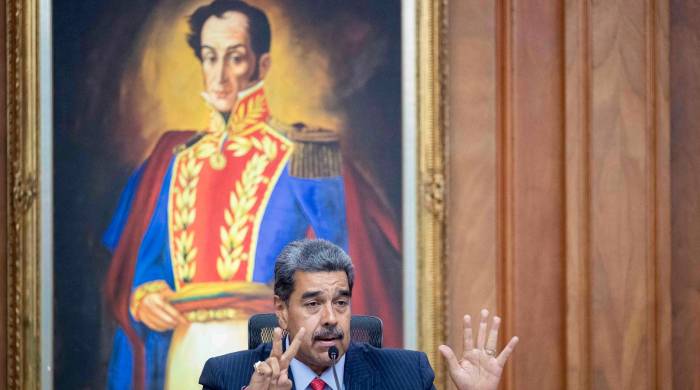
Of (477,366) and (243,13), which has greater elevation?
(243,13)

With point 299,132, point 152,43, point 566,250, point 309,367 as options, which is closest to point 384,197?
point 299,132

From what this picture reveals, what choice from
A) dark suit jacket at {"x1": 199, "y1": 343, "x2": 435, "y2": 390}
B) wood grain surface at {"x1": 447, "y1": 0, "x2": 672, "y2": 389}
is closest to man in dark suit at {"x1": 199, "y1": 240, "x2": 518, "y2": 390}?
dark suit jacket at {"x1": 199, "y1": 343, "x2": 435, "y2": 390}

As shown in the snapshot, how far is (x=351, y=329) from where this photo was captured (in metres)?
3.49

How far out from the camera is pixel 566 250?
4512 mm

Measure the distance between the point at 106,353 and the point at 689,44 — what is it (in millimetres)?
2946

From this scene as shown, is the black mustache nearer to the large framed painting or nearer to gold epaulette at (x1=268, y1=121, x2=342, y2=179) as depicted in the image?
the large framed painting

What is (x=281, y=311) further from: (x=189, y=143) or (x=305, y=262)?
(x=189, y=143)

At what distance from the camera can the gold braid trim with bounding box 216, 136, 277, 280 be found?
443 cm

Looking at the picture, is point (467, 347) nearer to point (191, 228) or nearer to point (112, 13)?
point (191, 228)

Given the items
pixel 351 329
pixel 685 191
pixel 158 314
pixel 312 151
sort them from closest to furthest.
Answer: pixel 351 329, pixel 158 314, pixel 312 151, pixel 685 191

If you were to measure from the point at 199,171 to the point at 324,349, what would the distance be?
1596 mm

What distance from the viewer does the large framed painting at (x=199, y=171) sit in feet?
14.1

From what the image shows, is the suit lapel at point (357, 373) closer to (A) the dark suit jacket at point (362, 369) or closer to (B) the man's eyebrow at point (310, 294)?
(A) the dark suit jacket at point (362, 369)

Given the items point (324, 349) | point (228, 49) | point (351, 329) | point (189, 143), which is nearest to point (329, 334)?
point (324, 349)
